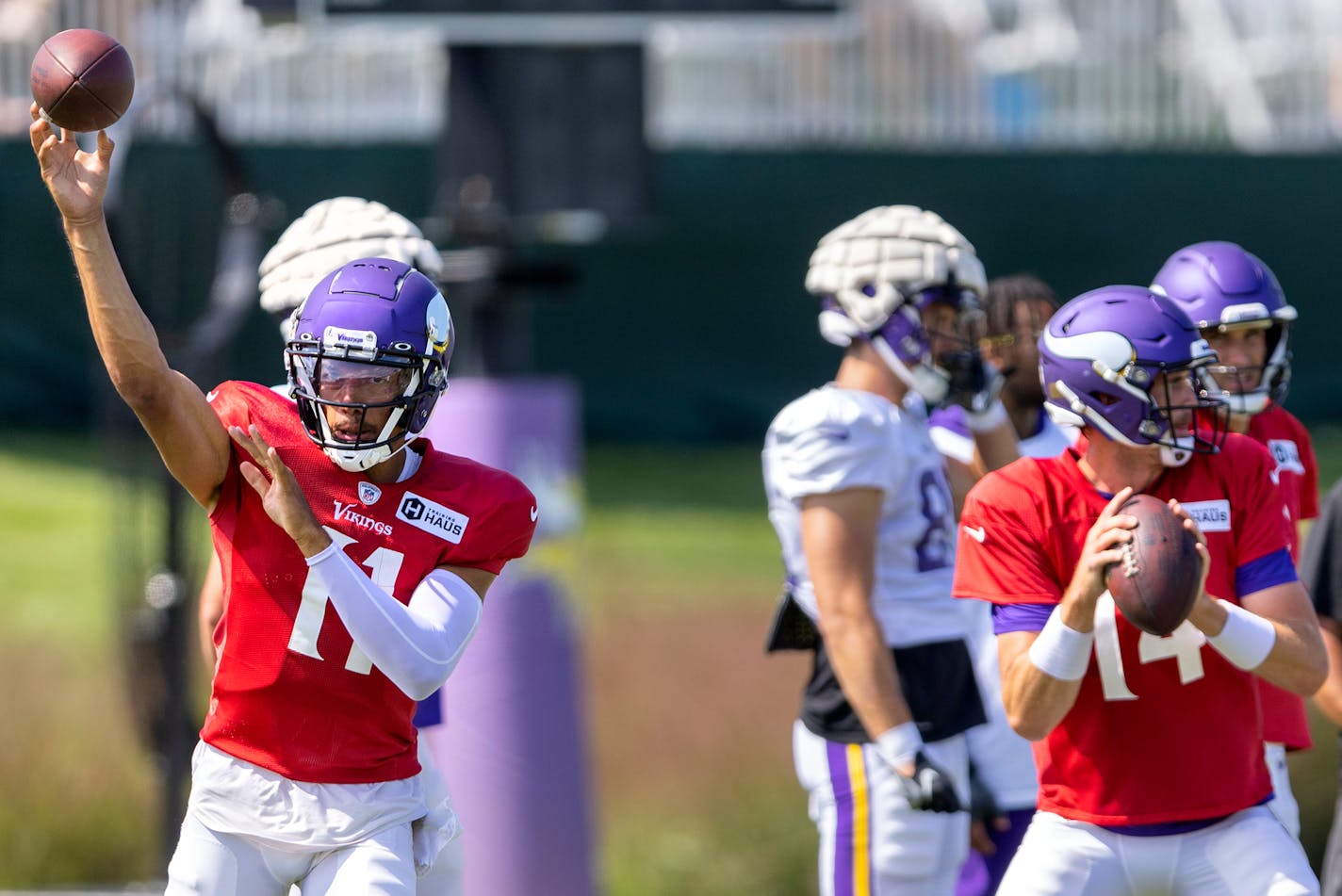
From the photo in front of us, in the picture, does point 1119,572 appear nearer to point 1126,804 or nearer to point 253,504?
point 1126,804

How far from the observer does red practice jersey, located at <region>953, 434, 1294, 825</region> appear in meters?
3.53

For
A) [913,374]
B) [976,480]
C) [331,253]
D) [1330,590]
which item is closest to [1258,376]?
[1330,590]

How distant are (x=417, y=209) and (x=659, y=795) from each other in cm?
319

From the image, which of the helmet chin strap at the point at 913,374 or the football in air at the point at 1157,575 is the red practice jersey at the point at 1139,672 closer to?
the football in air at the point at 1157,575

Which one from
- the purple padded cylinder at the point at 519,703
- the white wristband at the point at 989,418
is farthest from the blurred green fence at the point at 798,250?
the white wristband at the point at 989,418

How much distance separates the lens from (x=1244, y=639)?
134 inches

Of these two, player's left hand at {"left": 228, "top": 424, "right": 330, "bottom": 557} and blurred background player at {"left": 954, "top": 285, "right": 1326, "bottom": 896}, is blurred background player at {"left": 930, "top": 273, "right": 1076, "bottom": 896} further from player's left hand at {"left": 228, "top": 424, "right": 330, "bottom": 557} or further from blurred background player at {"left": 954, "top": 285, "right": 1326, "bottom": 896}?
player's left hand at {"left": 228, "top": 424, "right": 330, "bottom": 557}

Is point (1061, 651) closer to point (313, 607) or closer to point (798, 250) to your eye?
point (313, 607)

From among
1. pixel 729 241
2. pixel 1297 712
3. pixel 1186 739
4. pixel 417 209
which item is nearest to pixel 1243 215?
pixel 729 241

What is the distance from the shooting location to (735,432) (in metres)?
10.1

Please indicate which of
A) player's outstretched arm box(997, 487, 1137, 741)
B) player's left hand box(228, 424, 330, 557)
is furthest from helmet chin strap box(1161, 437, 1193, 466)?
player's left hand box(228, 424, 330, 557)

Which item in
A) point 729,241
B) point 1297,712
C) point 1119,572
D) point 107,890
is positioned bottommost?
point 107,890

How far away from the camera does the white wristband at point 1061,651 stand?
133 inches

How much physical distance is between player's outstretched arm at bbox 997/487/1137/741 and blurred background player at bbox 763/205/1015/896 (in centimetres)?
74
